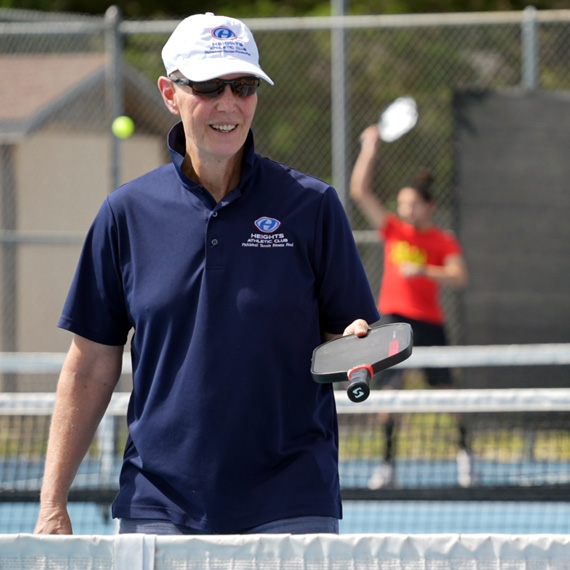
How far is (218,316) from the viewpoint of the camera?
2.72m

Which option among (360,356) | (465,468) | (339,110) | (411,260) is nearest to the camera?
(360,356)

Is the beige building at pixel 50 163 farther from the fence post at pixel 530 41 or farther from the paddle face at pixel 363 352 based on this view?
the paddle face at pixel 363 352

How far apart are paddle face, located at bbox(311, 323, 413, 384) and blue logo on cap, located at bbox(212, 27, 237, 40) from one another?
752mm

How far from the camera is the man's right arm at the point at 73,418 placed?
9.42 feet

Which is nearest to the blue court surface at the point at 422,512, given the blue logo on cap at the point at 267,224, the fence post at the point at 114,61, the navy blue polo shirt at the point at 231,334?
the fence post at the point at 114,61

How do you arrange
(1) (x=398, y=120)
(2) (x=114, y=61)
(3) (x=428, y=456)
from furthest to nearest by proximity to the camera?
(2) (x=114, y=61) → (1) (x=398, y=120) → (3) (x=428, y=456)

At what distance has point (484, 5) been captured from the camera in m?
19.5

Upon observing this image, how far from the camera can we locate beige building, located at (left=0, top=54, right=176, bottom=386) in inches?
390

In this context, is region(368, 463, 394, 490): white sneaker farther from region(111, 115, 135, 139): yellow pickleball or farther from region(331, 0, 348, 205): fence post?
region(111, 115, 135, 139): yellow pickleball

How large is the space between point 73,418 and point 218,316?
0.48 metres

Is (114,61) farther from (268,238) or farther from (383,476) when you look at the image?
(268,238)

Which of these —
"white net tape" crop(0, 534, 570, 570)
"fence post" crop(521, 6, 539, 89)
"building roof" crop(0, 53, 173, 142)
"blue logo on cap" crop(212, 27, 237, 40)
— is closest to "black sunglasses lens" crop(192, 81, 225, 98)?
"blue logo on cap" crop(212, 27, 237, 40)

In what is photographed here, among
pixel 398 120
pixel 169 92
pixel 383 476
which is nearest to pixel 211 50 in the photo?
pixel 169 92

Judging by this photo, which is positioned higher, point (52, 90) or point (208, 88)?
point (52, 90)
